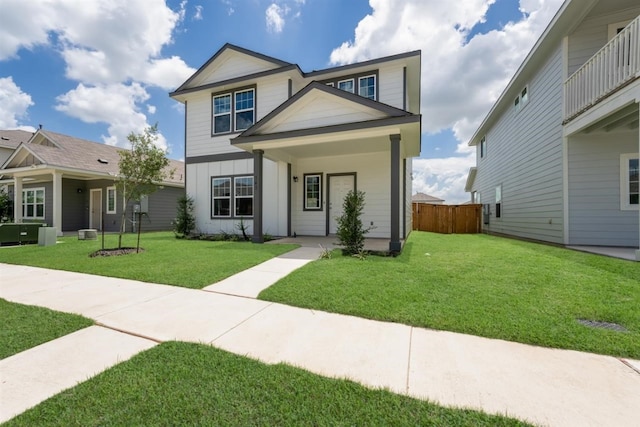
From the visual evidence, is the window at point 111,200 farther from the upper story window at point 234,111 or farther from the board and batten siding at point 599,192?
the board and batten siding at point 599,192

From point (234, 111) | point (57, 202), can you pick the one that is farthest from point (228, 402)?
point (57, 202)

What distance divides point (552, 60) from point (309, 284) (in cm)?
1098

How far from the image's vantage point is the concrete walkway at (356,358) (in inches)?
73.0

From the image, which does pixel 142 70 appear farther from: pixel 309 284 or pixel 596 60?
pixel 596 60

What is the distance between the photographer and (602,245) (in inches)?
311

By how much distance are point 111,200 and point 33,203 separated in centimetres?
586

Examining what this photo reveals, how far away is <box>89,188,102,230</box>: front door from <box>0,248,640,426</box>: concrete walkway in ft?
48.6

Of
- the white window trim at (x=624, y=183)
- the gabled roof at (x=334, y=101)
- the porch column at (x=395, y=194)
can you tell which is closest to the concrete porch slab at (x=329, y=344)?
the porch column at (x=395, y=194)

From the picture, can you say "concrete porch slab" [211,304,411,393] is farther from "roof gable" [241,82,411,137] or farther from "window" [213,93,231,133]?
"window" [213,93,231,133]

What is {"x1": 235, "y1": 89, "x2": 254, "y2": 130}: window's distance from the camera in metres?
11.1

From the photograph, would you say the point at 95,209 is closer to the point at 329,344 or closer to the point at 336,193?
the point at 336,193

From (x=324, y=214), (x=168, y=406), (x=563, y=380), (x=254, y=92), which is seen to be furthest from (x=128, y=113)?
(x=563, y=380)

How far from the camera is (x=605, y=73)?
677 cm

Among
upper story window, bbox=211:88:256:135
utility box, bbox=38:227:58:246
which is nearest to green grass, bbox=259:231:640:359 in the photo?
upper story window, bbox=211:88:256:135
